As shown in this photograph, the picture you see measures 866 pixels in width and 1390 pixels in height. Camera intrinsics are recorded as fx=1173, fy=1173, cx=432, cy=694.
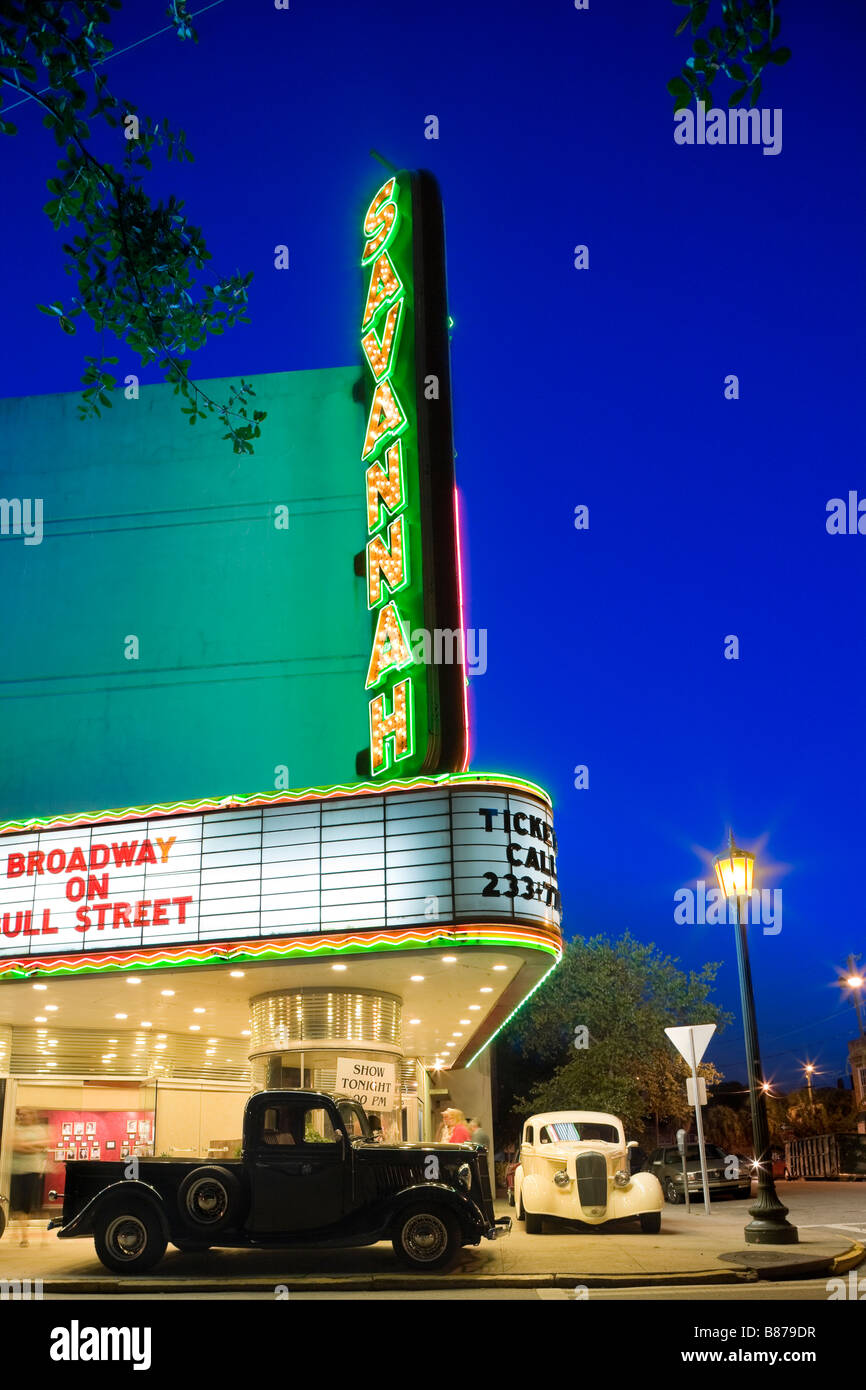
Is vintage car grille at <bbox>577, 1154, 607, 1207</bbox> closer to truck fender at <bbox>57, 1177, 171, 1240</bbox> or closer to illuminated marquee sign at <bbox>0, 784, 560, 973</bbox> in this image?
illuminated marquee sign at <bbox>0, 784, 560, 973</bbox>

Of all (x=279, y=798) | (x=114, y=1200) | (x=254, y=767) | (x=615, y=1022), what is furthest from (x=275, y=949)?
(x=615, y=1022)

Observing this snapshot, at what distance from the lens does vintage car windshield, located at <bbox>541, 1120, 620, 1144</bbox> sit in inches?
681

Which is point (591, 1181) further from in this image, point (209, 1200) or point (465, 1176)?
point (209, 1200)

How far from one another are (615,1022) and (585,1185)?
28714mm

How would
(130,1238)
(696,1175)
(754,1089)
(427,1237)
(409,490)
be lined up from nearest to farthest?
(427,1237) < (130,1238) < (754,1089) < (409,490) < (696,1175)

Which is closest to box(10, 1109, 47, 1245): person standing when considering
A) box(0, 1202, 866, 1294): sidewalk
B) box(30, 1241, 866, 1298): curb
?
box(0, 1202, 866, 1294): sidewalk

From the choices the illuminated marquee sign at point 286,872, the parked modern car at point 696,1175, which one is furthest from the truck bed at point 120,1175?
the parked modern car at point 696,1175

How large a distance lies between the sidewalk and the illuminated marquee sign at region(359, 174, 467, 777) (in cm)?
659

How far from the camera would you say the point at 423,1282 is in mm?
11734

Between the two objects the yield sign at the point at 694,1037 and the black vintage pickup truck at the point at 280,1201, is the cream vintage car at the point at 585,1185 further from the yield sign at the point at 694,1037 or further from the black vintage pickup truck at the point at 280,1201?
the black vintage pickup truck at the point at 280,1201

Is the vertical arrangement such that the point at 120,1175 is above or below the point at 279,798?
below

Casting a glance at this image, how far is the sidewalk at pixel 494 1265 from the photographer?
11.6 m

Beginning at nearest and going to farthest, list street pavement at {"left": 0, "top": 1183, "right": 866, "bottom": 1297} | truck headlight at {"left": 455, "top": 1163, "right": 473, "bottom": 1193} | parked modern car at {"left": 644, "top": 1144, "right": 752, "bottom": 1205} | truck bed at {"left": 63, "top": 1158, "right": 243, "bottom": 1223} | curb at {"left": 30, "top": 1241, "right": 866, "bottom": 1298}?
curb at {"left": 30, "top": 1241, "right": 866, "bottom": 1298}
street pavement at {"left": 0, "top": 1183, "right": 866, "bottom": 1297}
truck bed at {"left": 63, "top": 1158, "right": 243, "bottom": 1223}
truck headlight at {"left": 455, "top": 1163, "right": 473, "bottom": 1193}
parked modern car at {"left": 644, "top": 1144, "right": 752, "bottom": 1205}
